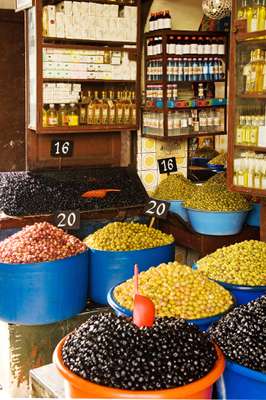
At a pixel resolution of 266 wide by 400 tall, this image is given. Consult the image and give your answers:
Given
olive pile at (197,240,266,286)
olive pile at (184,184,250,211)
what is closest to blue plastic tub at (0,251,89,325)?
olive pile at (197,240,266,286)

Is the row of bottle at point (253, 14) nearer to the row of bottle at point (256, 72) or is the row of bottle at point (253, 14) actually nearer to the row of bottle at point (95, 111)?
the row of bottle at point (256, 72)

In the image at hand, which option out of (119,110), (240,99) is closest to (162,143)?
→ (119,110)

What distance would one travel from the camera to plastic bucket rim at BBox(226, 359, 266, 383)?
79.4 inches

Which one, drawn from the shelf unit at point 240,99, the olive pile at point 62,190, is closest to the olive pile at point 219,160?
the olive pile at point 62,190

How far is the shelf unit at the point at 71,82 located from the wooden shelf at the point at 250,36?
53.4 inches

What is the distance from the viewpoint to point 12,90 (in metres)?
7.00

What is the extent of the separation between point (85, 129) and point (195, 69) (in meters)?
1.19

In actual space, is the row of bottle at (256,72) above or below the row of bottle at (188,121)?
above

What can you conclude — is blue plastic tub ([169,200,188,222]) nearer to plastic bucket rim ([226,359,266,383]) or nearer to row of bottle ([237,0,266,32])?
row of bottle ([237,0,266,32])

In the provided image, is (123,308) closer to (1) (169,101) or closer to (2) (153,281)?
(2) (153,281)

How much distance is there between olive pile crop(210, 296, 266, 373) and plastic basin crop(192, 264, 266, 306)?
0.55 metres

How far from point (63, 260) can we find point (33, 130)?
6.61ft

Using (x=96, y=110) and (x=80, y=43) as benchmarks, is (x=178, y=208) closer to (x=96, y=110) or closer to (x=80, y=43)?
(x=96, y=110)

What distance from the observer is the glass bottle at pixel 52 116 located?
5039 mm
